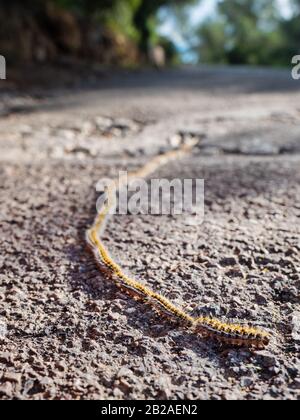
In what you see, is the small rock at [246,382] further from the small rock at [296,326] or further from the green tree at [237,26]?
the green tree at [237,26]

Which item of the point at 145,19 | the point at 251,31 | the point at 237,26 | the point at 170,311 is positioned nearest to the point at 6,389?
the point at 170,311

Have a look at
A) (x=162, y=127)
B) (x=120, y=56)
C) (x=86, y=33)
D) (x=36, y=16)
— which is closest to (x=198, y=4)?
(x=120, y=56)

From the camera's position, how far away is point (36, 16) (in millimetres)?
7277

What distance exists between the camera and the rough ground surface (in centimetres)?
81

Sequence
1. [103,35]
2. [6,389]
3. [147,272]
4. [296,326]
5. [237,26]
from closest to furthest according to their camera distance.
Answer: [6,389] < [296,326] < [147,272] < [103,35] < [237,26]

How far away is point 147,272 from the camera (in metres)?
1.13

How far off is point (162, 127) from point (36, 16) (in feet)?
18.6

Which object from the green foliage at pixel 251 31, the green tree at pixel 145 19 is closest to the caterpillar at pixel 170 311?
the green tree at pixel 145 19

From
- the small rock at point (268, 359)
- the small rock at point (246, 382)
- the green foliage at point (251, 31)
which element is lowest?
the small rock at point (246, 382)

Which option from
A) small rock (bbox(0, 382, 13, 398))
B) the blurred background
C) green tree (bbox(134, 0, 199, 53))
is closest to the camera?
small rock (bbox(0, 382, 13, 398))

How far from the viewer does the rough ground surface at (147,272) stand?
2.67 ft

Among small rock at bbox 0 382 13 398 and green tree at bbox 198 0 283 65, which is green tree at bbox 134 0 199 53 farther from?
small rock at bbox 0 382 13 398

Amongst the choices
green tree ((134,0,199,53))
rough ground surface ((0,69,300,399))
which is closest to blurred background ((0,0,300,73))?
green tree ((134,0,199,53))

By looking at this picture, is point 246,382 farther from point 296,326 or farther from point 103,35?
point 103,35
